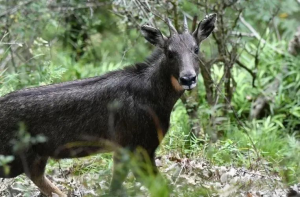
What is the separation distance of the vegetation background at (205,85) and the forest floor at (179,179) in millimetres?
19

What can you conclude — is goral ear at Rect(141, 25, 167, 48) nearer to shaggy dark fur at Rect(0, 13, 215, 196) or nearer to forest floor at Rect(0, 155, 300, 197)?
shaggy dark fur at Rect(0, 13, 215, 196)

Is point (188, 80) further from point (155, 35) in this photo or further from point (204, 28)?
point (204, 28)

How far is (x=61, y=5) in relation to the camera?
12.6 m

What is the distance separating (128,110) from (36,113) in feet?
3.31

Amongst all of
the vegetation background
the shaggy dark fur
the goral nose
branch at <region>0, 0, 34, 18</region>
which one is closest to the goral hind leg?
the shaggy dark fur

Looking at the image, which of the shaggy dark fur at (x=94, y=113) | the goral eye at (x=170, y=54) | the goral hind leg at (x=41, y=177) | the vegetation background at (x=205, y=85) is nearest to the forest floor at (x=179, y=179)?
the vegetation background at (x=205, y=85)

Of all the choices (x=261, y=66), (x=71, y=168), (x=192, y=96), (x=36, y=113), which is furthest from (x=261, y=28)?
(x=36, y=113)

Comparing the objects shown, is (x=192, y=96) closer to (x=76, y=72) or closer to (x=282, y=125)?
(x=282, y=125)

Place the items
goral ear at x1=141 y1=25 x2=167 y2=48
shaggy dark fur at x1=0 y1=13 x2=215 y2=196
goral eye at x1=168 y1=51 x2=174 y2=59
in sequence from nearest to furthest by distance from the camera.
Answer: shaggy dark fur at x1=0 y1=13 x2=215 y2=196 → goral eye at x1=168 y1=51 x2=174 y2=59 → goral ear at x1=141 y1=25 x2=167 y2=48

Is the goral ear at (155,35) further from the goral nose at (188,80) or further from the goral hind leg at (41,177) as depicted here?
the goral hind leg at (41,177)

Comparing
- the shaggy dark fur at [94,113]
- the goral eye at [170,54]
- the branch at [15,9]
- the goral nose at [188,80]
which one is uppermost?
the goral eye at [170,54]

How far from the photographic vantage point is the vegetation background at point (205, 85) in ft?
28.5

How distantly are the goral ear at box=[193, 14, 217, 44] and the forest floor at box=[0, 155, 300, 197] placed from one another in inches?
56.8

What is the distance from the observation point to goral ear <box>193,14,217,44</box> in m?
8.62
